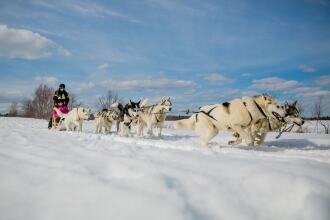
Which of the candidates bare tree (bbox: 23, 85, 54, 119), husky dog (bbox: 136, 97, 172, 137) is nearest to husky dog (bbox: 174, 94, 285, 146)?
husky dog (bbox: 136, 97, 172, 137)

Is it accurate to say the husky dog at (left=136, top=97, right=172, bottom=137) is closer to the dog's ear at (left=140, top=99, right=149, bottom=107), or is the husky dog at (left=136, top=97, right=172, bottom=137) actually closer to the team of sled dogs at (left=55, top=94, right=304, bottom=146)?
the dog's ear at (left=140, top=99, right=149, bottom=107)

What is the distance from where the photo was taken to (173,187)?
8.47 ft

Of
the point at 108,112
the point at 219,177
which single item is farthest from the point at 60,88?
the point at 219,177

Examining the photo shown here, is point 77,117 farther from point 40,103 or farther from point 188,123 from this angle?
point 40,103

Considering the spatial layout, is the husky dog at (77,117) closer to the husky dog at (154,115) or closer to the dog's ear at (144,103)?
the dog's ear at (144,103)

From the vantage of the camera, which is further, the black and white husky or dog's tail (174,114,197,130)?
the black and white husky

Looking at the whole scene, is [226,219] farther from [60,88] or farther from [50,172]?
[60,88]

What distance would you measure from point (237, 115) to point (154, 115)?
5.00 metres

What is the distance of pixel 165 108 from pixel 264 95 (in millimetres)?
4992

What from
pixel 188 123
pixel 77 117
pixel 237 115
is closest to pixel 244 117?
pixel 237 115

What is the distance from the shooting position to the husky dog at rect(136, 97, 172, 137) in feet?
37.1

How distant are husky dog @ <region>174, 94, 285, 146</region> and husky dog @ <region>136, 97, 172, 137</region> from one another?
4114 millimetres

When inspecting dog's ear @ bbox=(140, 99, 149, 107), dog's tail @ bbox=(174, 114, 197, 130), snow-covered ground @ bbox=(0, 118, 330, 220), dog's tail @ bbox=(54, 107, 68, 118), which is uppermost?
dog's ear @ bbox=(140, 99, 149, 107)

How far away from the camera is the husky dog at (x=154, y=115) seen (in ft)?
37.1
